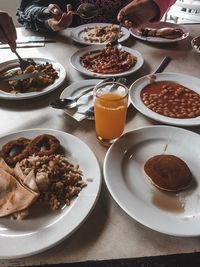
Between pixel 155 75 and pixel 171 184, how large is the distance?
2.18ft

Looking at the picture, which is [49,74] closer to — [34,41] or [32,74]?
[32,74]

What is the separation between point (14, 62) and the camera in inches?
55.9

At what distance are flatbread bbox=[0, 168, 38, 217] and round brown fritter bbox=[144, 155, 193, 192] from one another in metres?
0.33

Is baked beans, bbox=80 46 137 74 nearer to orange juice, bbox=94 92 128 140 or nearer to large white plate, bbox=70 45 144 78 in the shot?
large white plate, bbox=70 45 144 78

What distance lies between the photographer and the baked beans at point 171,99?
1094 millimetres

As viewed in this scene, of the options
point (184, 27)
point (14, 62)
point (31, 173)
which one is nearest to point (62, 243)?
point (31, 173)

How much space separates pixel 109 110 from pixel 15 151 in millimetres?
325

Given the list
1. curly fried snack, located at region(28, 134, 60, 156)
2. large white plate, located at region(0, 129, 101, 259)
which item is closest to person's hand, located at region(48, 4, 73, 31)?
curly fried snack, located at region(28, 134, 60, 156)

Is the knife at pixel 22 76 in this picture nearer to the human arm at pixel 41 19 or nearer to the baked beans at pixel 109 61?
the baked beans at pixel 109 61

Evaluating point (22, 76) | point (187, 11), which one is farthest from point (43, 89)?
point (187, 11)

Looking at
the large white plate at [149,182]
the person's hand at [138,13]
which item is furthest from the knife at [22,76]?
the person's hand at [138,13]

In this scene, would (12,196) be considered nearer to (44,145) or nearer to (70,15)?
(44,145)

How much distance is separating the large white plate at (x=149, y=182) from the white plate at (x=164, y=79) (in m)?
0.07

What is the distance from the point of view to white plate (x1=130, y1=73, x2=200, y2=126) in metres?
1.04
